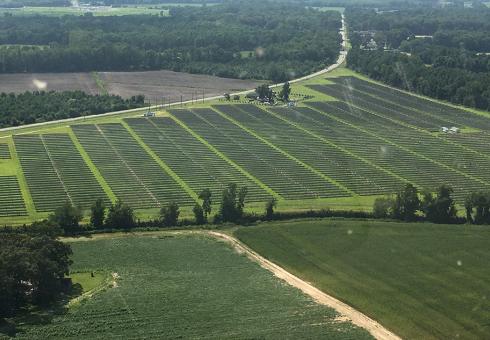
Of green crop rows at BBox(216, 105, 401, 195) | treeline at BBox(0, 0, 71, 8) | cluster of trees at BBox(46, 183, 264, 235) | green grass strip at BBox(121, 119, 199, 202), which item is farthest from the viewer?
treeline at BBox(0, 0, 71, 8)

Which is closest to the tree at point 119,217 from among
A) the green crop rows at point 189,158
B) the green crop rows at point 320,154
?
the green crop rows at point 189,158

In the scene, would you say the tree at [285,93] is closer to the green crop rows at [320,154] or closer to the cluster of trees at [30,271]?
the green crop rows at [320,154]

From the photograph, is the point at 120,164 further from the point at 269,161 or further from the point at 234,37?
the point at 234,37

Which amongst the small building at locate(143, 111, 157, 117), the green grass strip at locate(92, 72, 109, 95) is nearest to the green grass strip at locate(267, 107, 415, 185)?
the small building at locate(143, 111, 157, 117)

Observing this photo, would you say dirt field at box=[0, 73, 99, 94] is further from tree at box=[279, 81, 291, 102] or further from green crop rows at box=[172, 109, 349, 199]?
tree at box=[279, 81, 291, 102]

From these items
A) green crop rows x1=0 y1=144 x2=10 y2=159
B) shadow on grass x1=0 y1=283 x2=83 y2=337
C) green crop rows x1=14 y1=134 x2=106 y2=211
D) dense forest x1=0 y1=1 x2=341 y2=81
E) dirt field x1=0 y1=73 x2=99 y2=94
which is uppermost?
dense forest x1=0 y1=1 x2=341 y2=81

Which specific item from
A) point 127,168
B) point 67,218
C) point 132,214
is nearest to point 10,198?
point 67,218
